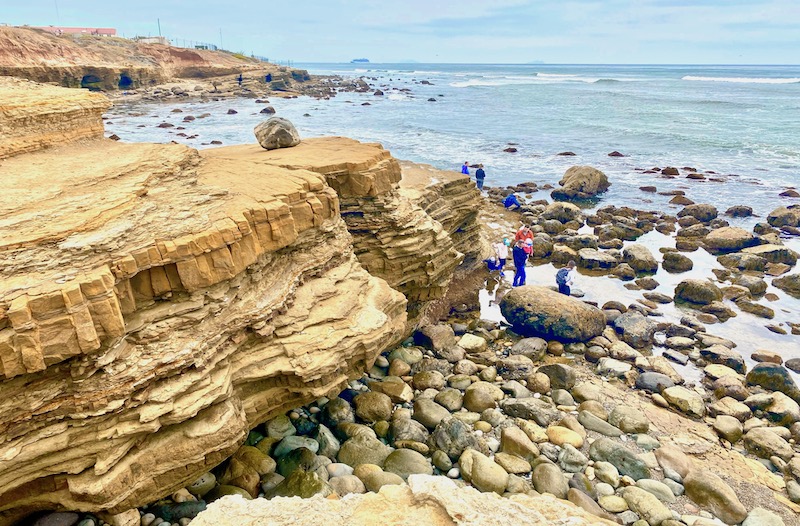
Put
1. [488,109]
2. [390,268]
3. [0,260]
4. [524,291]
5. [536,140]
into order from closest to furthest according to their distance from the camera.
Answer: [0,260], [390,268], [524,291], [536,140], [488,109]

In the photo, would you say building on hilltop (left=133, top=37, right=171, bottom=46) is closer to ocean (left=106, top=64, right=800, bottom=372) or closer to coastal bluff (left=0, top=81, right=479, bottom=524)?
ocean (left=106, top=64, right=800, bottom=372)

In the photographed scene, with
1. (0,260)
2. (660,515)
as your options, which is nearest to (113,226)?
(0,260)

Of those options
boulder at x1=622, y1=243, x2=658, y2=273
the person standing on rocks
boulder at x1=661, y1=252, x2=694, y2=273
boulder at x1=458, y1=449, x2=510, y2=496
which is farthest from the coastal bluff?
boulder at x1=661, y1=252, x2=694, y2=273

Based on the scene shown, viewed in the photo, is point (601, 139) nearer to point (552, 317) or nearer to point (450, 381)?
point (552, 317)

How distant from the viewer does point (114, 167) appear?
811cm

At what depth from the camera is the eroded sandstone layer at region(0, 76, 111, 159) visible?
9.12 meters

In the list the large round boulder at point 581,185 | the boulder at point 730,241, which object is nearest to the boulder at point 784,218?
the boulder at point 730,241

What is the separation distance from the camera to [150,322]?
249 inches

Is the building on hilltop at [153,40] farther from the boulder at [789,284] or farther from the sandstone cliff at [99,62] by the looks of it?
the boulder at [789,284]

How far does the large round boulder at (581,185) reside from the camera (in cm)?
2733

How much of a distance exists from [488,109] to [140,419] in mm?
67178

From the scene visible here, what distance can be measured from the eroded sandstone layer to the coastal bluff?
8cm

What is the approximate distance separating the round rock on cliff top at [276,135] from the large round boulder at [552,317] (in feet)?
24.3

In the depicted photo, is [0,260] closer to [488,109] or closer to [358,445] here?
[358,445]
